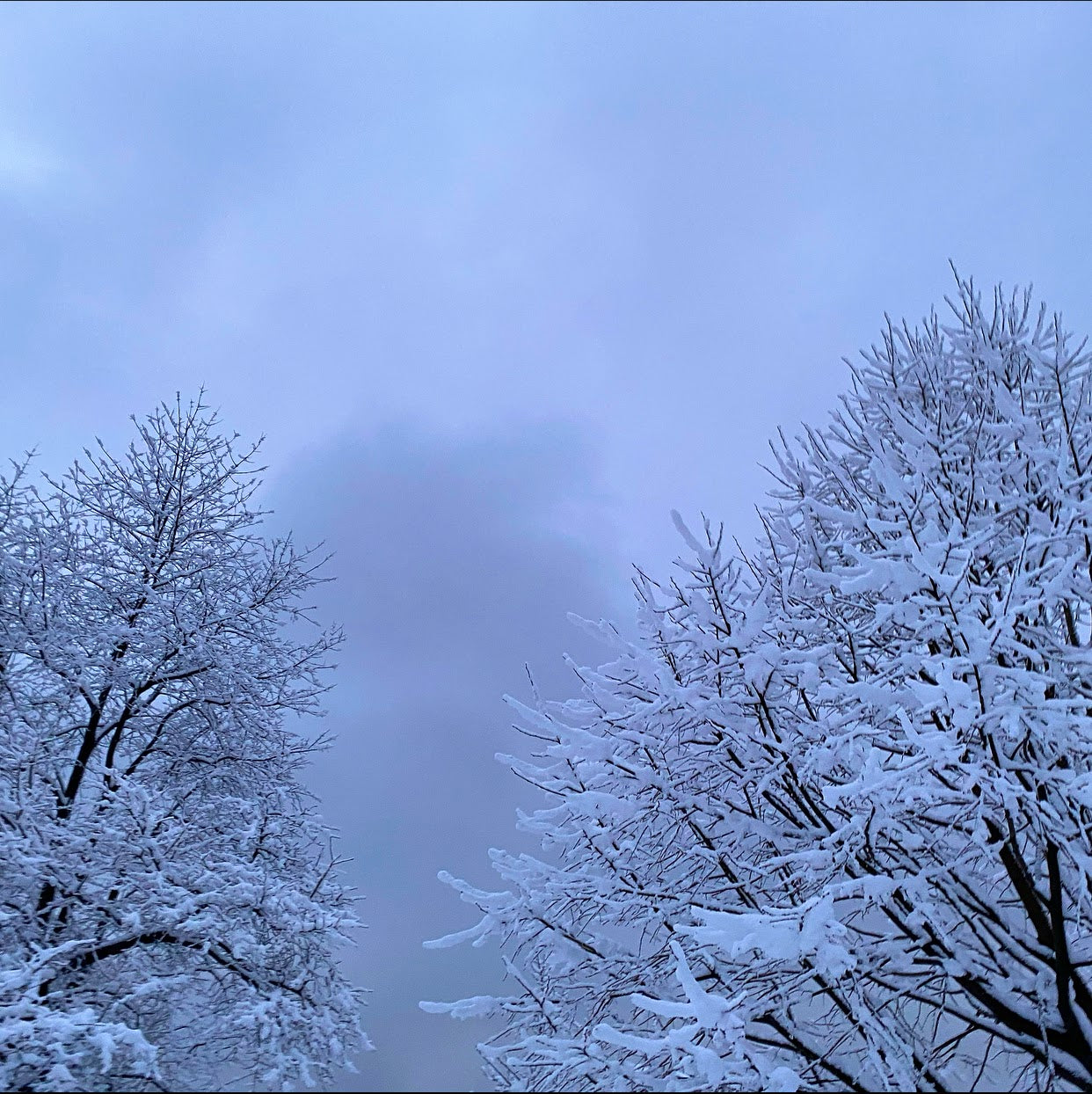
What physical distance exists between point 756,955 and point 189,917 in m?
4.28

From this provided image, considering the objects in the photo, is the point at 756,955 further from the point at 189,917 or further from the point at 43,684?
the point at 43,684

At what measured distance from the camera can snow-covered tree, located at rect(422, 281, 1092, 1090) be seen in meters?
2.88

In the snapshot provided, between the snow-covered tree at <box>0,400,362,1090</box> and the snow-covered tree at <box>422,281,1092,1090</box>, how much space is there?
275cm

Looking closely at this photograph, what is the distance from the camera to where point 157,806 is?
715cm

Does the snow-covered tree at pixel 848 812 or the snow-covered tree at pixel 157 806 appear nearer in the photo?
the snow-covered tree at pixel 848 812

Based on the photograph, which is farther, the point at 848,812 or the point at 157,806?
the point at 157,806

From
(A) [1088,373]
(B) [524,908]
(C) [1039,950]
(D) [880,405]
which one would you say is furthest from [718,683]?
(A) [1088,373]

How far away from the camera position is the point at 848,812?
3.85 metres

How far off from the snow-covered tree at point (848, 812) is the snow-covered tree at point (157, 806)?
275 centimetres

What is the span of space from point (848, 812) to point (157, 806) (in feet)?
20.5

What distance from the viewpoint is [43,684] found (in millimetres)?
7406

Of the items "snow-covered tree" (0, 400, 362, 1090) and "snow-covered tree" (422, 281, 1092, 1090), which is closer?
"snow-covered tree" (422, 281, 1092, 1090)

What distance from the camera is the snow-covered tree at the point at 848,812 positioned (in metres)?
2.88

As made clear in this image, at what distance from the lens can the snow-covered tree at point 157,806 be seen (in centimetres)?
564
